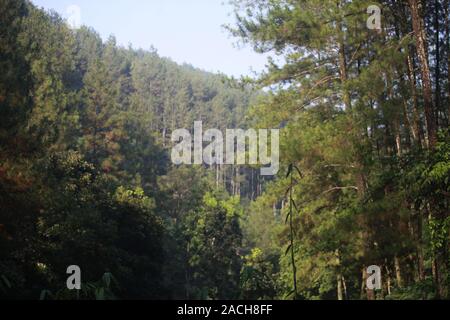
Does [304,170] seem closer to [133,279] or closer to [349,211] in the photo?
[349,211]

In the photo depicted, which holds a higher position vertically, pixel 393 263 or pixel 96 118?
pixel 96 118

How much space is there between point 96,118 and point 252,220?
28.0 meters

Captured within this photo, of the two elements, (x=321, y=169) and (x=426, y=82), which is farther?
(x=321, y=169)

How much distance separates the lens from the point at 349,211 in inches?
546

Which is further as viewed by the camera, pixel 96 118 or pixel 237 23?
pixel 96 118

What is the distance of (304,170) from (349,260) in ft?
10.8

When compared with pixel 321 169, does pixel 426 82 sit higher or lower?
higher

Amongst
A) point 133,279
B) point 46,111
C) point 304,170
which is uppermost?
point 46,111
